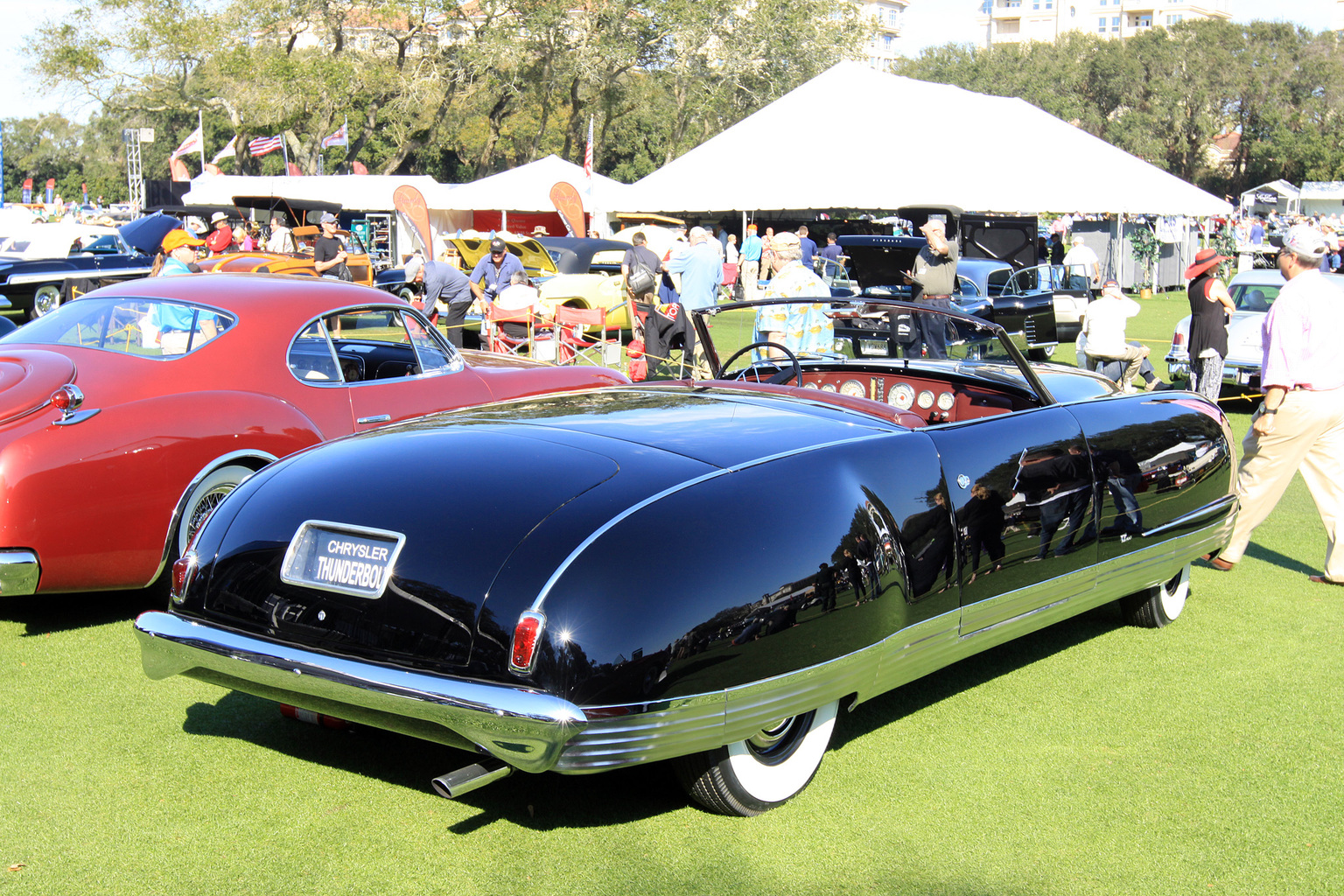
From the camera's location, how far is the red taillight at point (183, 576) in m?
3.36

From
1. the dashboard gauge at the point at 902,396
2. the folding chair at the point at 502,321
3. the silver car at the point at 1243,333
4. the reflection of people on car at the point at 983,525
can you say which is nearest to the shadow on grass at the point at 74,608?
the dashboard gauge at the point at 902,396

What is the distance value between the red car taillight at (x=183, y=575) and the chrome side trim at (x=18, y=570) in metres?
1.40

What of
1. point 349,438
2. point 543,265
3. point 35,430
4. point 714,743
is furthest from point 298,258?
point 714,743

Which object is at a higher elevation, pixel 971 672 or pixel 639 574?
pixel 639 574

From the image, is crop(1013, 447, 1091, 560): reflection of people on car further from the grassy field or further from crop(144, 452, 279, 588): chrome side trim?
crop(144, 452, 279, 588): chrome side trim

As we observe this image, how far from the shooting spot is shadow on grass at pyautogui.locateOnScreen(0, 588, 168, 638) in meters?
5.12

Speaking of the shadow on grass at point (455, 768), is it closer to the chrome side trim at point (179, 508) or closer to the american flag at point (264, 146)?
the chrome side trim at point (179, 508)

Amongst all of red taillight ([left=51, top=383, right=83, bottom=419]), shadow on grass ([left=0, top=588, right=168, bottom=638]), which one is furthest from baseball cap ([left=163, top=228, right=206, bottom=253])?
red taillight ([left=51, top=383, right=83, bottom=419])

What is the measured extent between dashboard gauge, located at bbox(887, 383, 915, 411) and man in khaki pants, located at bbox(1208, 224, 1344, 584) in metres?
1.88

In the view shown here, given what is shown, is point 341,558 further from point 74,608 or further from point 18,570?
point 74,608

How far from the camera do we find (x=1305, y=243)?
18.7 feet

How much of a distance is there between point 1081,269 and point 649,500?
17894mm

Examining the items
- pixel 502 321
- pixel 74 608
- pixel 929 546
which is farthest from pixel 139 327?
pixel 502 321

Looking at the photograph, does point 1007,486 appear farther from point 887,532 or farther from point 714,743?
point 714,743
